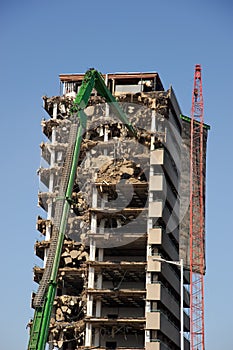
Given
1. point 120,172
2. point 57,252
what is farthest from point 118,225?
point 57,252

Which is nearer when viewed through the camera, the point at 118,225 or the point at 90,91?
the point at 90,91

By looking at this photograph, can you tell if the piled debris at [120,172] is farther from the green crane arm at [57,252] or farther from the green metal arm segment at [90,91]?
the green crane arm at [57,252]

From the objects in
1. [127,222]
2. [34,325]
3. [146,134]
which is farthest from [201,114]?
[34,325]

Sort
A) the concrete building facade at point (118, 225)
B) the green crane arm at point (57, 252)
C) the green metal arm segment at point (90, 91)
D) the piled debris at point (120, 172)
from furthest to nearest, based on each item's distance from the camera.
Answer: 1. the piled debris at point (120, 172)
2. the concrete building facade at point (118, 225)
3. the green metal arm segment at point (90, 91)
4. the green crane arm at point (57, 252)

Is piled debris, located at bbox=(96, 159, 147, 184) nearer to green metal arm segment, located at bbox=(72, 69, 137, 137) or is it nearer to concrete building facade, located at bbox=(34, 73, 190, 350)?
concrete building facade, located at bbox=(34, 73, 190, 350)

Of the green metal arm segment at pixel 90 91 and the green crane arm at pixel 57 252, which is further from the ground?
the green metal arm segment at pixel 90 91

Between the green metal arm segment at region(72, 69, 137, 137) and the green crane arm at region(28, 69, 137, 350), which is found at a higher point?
the green metal arm segment at region(72, 69, 137, 137)

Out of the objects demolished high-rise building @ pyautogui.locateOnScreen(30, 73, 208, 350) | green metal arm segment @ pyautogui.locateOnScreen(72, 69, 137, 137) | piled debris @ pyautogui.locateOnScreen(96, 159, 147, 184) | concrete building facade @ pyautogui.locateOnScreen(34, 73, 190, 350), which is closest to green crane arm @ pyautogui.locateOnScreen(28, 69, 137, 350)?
green metal arm segment @ pyautogui.locateOnScreen(72, 69, 137, 137)

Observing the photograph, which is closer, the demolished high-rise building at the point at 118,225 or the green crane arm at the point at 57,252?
the green crane arm at the point at 57,252

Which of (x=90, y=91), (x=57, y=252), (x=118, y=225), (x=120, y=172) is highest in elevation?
(x=90, y=91)

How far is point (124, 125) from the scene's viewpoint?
8862cm

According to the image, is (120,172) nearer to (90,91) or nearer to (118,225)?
(118,225)

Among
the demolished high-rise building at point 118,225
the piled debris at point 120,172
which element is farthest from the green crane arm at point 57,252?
the piled debris at point 120,172

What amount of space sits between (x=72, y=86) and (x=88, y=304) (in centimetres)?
3264
